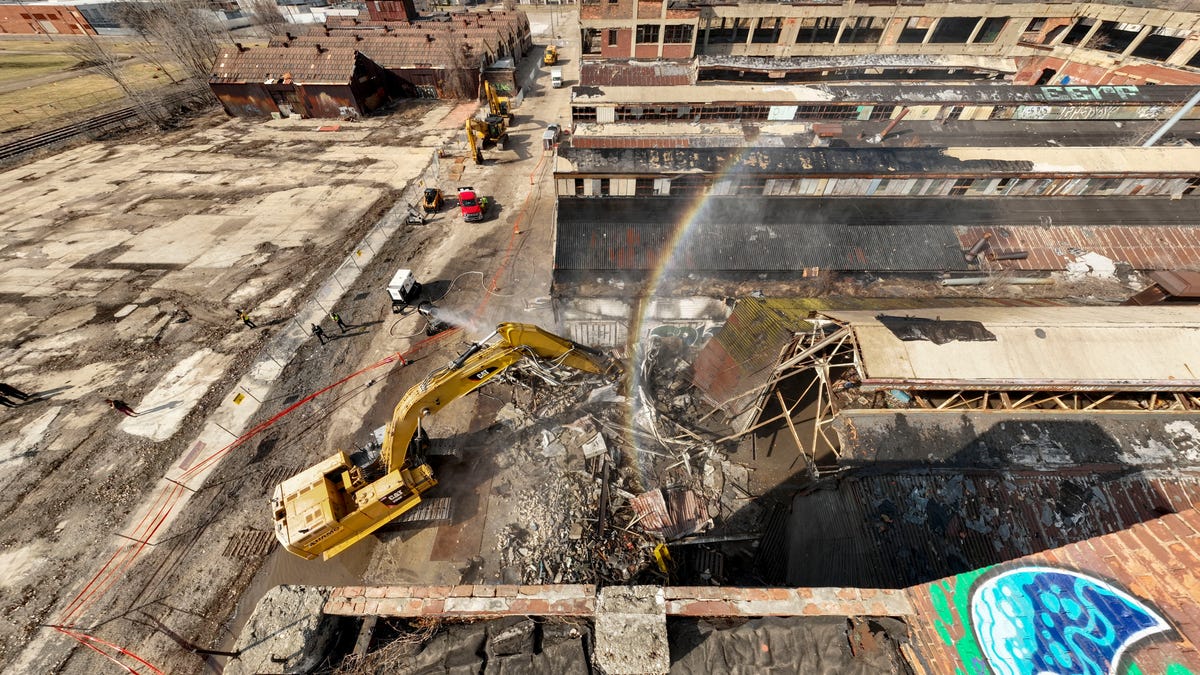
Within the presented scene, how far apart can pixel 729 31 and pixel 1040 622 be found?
60144mm

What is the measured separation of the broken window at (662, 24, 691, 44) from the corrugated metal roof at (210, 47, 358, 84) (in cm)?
3421

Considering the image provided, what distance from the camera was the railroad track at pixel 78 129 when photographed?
132 ft

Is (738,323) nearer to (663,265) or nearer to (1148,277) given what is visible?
(663,265)

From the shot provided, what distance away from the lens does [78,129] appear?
44.0 metres

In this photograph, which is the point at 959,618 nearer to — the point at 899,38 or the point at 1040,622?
the point at 1040,622

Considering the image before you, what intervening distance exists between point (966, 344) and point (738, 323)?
6986 millimetres

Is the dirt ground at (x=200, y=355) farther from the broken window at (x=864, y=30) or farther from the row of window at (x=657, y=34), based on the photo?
the broken window at (x=864, y=30)

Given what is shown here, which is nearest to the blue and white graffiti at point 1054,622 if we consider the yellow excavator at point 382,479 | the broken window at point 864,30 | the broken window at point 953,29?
the yellow excavator at point 382,479

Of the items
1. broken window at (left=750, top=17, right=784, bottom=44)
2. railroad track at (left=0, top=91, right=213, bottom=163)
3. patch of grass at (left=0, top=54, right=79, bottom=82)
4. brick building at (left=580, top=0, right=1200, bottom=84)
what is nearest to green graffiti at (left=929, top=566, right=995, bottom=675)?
brick building at (left=580, top=0, right=1200, bottom=84)

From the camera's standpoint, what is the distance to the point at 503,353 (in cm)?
1463

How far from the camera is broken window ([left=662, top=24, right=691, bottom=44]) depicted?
4707 centimetres

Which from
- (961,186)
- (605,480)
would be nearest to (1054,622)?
(605,480)

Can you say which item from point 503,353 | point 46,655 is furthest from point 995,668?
point 46,655

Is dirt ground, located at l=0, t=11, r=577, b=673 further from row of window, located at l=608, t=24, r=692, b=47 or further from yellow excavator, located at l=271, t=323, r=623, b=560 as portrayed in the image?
row of window, located at l=608, t=24, r=692, b=47
